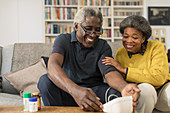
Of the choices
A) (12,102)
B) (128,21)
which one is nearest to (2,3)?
(12,102)

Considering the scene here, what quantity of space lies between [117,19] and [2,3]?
8.68ft

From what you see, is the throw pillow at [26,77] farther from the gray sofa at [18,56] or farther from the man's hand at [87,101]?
the man's hand at [87,101]

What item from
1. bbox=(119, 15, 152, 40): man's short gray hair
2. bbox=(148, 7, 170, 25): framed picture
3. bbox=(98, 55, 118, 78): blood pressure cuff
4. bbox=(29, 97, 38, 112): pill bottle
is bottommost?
bbox=(29, 97, 38, 112): pill bottle

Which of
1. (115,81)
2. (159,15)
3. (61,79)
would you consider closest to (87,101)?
(61,79)

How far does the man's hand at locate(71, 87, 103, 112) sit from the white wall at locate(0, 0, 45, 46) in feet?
11.5

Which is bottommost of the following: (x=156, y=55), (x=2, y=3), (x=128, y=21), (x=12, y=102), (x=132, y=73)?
(x=12, y=102)

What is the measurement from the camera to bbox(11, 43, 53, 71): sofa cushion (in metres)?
1.96

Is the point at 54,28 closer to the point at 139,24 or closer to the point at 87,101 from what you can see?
the point at 139,24

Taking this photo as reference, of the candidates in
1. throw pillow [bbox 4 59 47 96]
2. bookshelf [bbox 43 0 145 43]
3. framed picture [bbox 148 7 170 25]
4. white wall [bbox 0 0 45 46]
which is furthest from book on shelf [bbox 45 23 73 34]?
throw pillow [bbox 4 59 47 96]

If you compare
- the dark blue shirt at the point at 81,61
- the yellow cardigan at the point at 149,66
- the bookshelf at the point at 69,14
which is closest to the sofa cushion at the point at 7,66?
the dark blue shirt at the point at 81,61

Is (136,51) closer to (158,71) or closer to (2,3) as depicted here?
(158,71)

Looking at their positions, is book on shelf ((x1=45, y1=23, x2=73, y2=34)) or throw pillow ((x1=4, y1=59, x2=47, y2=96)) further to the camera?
book on shelf ((x1=45, y1=23, x2=73, y2=34))

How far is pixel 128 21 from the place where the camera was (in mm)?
1511

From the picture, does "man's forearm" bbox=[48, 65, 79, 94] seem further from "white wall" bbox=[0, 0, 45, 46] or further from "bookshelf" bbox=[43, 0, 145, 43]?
"white wall" bbox=[0, 0, 45, 46]
